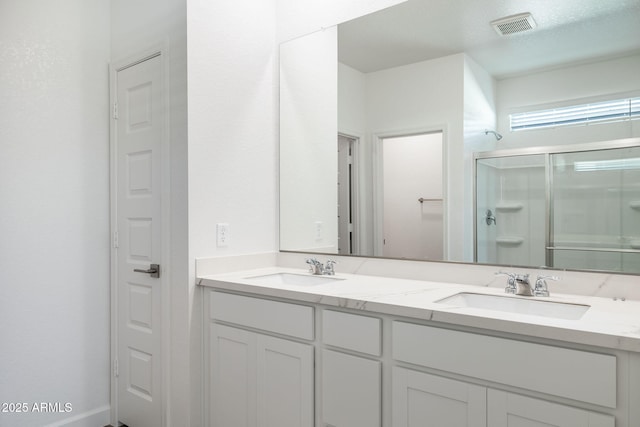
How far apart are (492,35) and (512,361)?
4.40 feet

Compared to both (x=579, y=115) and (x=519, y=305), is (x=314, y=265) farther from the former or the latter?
(x=579, y=115)

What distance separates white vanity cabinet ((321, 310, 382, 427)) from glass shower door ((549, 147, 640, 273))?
792 mm

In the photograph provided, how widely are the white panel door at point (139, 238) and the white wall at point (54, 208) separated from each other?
12 cm

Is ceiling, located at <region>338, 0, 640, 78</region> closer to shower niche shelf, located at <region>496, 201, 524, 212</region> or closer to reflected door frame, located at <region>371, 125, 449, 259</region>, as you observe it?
reflected door frame, located at <region>371, 125, 449, 259</region>

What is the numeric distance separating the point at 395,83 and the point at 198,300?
1.43 metres

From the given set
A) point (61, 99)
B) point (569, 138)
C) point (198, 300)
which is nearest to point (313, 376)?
point (198, 300)

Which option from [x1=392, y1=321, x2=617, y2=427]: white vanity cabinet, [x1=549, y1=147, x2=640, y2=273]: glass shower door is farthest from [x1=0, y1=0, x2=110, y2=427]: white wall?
[x1=549, y1=147, x2=640, y2=273]: glass shower door

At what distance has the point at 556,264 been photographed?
1.64 m

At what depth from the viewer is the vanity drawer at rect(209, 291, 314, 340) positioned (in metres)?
1.68

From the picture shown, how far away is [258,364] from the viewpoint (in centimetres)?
182

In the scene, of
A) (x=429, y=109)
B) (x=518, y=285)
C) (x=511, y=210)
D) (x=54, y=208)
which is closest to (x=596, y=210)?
(x=511, y=210)

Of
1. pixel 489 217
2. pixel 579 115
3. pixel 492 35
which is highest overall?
pixel 492 35

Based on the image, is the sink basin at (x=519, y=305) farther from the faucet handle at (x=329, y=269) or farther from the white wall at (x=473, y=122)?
the faucet handle at (x=329, y=269)

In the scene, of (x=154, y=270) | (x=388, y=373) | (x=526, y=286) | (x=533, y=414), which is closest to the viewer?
(x=533, y=414)
